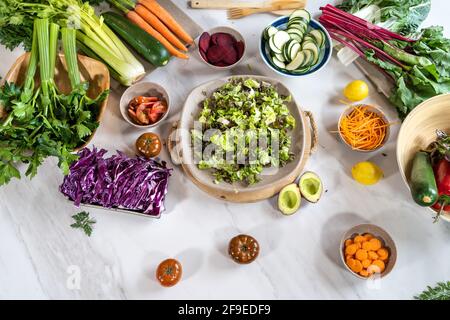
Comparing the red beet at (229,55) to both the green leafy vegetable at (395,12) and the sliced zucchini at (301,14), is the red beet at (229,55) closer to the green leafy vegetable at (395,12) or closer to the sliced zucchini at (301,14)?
the sliced zucchini at (301,14)

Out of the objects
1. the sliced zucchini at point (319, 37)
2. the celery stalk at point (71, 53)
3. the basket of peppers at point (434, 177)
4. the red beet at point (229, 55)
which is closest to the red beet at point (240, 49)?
the red beet at point (229, 55)

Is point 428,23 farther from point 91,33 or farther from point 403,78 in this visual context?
point 91,33

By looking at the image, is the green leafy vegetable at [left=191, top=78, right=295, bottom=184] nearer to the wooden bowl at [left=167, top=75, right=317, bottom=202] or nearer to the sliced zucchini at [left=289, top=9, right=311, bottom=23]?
the wooden bowl at [left=167, top=75, right=317, bottom=202]

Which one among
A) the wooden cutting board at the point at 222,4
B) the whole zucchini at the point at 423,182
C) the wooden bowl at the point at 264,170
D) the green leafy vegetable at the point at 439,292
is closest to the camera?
the whole zucchini at the point at 423,182

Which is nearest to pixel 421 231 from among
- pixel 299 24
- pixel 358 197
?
pixel 358 197

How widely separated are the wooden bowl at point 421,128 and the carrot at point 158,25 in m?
1.35

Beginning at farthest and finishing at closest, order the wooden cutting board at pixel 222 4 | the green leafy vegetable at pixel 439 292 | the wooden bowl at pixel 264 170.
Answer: the wooden cutting board at pixel 222 4
the wooden bowl at pixel 264 170
the green leafy vegetable at pixel 439 292

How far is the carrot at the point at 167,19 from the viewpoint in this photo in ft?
8.36

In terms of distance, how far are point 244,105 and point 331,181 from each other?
66cm

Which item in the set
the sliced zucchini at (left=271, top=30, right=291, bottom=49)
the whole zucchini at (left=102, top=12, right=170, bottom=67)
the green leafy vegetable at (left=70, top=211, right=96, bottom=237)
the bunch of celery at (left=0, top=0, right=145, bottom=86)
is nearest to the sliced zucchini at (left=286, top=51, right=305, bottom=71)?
the sliced zucchini at (left=271, top=30, right=291, bottom=49)

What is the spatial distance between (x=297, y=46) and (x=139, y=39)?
928 millimetres

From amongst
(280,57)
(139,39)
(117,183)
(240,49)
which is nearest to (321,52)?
(280,57)

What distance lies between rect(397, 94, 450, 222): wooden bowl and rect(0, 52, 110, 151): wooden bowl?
1.61m

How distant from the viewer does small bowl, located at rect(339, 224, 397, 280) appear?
214 cm
